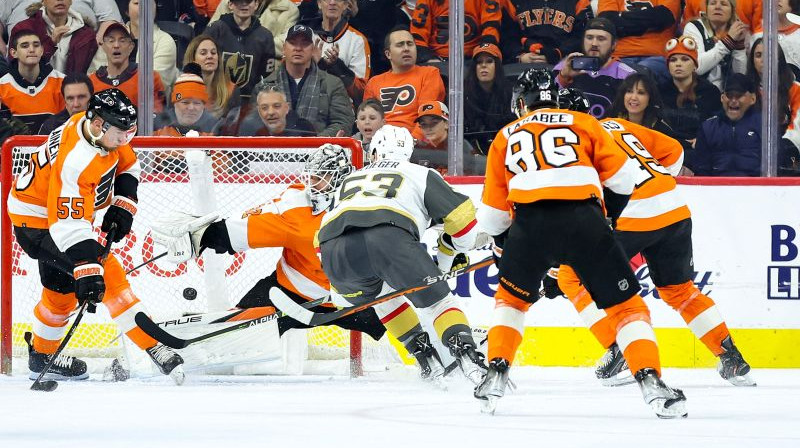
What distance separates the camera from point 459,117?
17.9 ft

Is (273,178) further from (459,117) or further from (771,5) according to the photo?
(771,5)

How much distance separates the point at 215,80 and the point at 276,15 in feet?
1.51

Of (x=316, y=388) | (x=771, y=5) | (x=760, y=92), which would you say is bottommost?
(x=316, y=388)

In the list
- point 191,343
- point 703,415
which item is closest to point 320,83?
point 191,343

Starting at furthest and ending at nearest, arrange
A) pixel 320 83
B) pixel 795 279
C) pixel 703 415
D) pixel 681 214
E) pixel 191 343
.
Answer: pixel 320 83 → pixel 795 279 → pixel 191 343 → pixel 681 214 → pixel 703 415

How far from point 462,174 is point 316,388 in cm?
150

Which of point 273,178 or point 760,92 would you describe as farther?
point 760,92

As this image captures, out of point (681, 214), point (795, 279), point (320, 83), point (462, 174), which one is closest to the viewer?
point (681, 214)

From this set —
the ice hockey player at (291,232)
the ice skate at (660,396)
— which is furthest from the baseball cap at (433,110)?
the ice skate at (660,396)

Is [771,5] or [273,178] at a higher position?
[771,5]

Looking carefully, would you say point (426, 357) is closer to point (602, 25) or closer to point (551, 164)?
point (551, 164)

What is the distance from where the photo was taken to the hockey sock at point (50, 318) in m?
4.53

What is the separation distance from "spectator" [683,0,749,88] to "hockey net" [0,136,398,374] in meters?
1.92

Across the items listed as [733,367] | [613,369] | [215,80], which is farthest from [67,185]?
[733,367]
